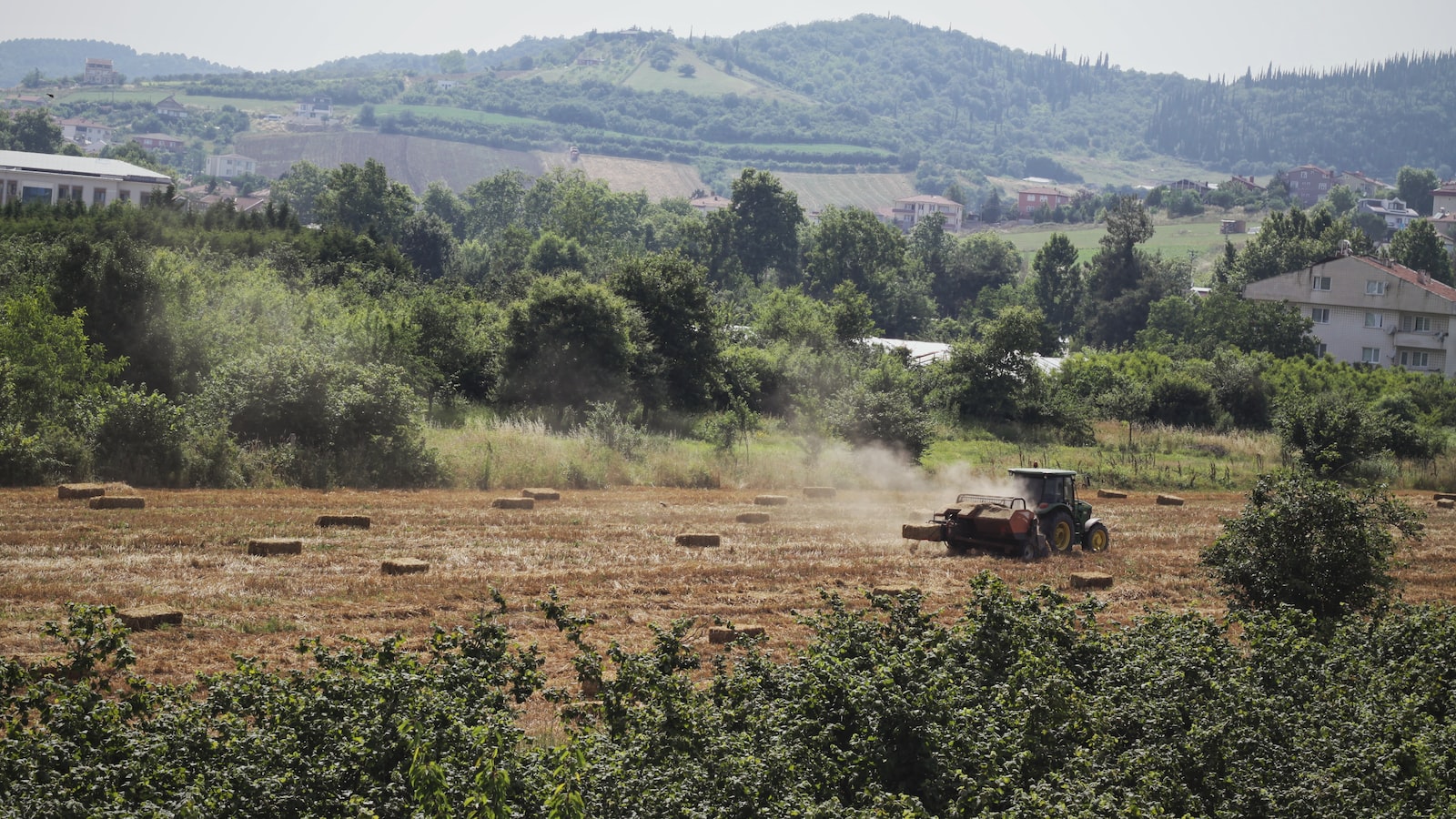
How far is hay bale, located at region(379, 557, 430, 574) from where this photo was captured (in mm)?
20781

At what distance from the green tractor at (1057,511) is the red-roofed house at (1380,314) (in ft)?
204

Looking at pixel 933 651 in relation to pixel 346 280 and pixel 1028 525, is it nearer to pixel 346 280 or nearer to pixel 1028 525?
pixel 1028 525

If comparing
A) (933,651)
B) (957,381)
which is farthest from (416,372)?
(933,651)

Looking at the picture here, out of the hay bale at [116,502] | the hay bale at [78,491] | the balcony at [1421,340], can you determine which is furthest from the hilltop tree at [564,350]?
the balcony at [1421,340]

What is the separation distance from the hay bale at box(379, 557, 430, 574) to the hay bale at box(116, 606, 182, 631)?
4.34 m

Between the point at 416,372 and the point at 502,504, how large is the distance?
39.6ft

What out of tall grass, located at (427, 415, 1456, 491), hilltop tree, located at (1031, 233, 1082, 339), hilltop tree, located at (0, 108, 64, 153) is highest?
hilltop tree, located at (0, 108, 64, 153)

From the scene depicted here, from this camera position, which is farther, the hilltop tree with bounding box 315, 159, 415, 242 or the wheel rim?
the hilltop tree with bounding box 315, 159, 415, 242


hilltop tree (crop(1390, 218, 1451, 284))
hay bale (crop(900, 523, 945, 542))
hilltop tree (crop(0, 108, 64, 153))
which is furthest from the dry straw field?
hilltop tree (crop(0, 108, 64, 153))

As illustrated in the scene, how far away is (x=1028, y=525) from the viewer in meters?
26.0

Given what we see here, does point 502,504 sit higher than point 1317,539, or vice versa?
point 1317,539

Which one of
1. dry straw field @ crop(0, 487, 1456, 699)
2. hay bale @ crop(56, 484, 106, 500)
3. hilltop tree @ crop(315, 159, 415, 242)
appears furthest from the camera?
hilltop tree @ crop(315, 159, 415, 242)

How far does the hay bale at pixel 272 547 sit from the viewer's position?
2148 centimetres

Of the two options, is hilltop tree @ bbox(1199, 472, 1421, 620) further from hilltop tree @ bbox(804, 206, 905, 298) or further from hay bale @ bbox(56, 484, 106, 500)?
hilltop tree @ bbox(804, 206, 905, 298)
